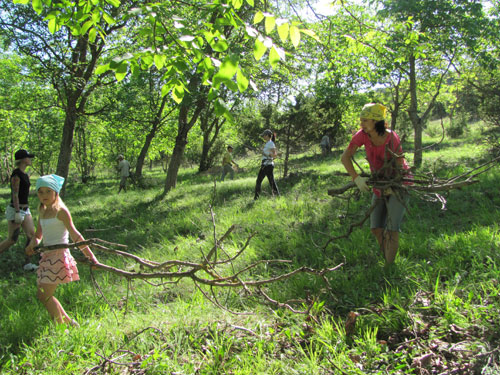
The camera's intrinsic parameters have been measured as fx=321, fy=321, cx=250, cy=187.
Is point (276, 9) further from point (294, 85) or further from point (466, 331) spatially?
point (466, 331)

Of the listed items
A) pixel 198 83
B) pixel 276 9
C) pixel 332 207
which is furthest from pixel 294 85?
pixel 332 207

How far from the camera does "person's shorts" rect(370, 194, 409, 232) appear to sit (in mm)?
3193

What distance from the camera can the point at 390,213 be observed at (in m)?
3.42

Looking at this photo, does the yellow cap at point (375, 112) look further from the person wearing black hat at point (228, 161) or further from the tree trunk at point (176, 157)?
the tree trunk at point (176, 157)

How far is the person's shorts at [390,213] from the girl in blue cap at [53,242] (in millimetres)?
3055

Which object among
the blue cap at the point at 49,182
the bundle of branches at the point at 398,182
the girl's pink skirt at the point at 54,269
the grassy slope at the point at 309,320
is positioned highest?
the blue cap at the point at 49,182

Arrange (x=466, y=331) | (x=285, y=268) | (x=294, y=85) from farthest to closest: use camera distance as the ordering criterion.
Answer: (x=294, y=85) < (x=285, y=268) < (x=466, y=331)

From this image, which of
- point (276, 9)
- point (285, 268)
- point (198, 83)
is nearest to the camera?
point (285, 268)

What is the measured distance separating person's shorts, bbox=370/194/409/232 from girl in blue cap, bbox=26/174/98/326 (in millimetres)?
3055

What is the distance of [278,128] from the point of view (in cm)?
1170

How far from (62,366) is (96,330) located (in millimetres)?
486

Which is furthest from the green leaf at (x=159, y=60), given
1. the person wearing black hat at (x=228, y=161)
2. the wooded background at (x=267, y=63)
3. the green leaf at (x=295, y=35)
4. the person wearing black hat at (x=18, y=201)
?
the person wearing black hat at (x=228, y=161)

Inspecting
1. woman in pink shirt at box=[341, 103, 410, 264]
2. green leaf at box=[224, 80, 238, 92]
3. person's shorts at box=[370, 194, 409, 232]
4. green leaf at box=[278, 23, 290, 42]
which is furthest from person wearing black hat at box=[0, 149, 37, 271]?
person's shorts at box=[370, 194, 409, 232]

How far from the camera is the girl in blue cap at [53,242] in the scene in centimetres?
330
